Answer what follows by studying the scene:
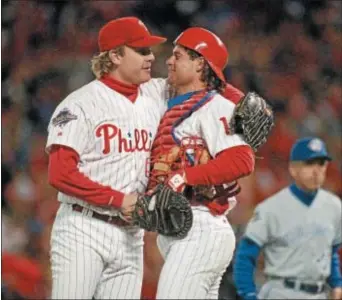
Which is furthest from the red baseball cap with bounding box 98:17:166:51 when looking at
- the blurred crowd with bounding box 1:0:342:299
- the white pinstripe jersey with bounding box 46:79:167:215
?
the blurred crowd with bounding box 1:0:342:299

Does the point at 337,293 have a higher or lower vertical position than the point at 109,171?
lower

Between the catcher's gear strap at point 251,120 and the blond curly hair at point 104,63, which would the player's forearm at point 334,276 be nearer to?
the catcher's gear strap at point 251,120

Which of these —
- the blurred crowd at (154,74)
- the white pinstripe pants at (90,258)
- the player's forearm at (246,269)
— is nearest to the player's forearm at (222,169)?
the white pinstripe pants at (90,258)

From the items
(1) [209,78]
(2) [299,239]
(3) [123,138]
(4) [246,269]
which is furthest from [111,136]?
(2) [299,239]

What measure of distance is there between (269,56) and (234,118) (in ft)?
7.03

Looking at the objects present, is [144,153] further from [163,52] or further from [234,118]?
[163,52]

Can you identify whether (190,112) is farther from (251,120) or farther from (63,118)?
(63,118)

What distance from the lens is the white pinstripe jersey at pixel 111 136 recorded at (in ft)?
6.13

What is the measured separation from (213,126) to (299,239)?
3.04 ft

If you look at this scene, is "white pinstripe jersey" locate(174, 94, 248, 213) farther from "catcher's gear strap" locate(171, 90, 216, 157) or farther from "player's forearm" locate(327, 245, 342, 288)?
"player's forearm" locate(327, 245, 342, 288)

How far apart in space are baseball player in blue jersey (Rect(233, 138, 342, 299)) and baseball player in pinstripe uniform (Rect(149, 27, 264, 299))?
0.73m

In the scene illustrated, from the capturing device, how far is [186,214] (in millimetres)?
1790

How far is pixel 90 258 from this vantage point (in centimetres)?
189

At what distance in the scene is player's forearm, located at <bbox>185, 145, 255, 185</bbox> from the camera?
69.5 inches
